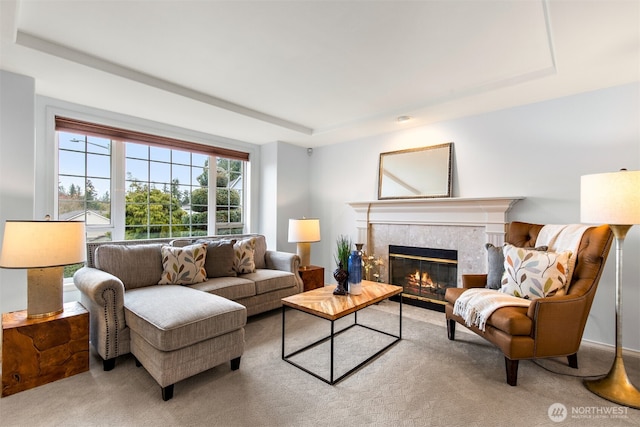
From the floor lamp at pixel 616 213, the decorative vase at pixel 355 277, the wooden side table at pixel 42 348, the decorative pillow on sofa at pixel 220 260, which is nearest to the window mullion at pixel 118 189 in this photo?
the decorative pillow on sofa at pixel 220 260

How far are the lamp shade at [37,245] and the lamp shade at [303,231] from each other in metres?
2.23

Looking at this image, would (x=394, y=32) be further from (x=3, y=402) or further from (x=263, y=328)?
(x=3, y=402)

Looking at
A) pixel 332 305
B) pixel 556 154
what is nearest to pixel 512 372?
pixel 332 305

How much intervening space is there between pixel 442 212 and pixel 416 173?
599mm

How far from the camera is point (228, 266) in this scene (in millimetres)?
3209

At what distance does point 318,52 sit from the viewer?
7.31ft

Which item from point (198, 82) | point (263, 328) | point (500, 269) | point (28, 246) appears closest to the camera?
point (28, 246)

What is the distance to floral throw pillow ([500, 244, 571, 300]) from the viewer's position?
215cm

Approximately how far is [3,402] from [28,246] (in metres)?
0.92

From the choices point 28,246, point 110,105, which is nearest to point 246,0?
point 28,246

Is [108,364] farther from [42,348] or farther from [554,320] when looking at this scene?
[554,320]

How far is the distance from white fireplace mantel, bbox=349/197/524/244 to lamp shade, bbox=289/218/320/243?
2.45ft

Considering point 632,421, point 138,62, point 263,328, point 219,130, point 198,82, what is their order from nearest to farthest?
point 632,421 < point 138,62 < point 198,82 < point 263,328 < point 219,130

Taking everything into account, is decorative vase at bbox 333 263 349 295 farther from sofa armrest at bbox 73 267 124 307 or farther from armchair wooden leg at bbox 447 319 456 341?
sofa armrest at bbox 73 267 124 307
